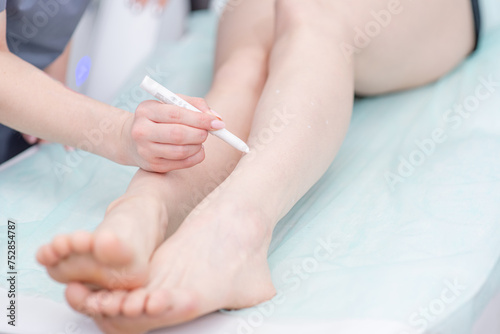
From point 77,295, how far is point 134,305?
64 mm

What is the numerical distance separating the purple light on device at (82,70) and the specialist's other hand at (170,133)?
0.60m

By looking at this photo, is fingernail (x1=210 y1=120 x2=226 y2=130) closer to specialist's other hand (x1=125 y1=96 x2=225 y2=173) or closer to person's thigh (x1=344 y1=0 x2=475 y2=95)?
specialist's other hand (x1=125 y1=96 x2=225 y2=173)

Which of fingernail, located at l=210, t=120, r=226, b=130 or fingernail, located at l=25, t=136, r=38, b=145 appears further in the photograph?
fingernail, located at l=25, t=136, r=38, b=145

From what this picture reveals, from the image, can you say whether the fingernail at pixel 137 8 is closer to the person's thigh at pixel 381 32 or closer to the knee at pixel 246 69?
the person's thigh at pixel 381 32

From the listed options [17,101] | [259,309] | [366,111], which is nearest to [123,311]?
[259,309]

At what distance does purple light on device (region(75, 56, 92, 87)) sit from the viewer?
1222 millimetres

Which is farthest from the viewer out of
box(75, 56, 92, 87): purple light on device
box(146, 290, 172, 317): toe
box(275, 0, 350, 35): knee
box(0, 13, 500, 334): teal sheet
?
box(75, 56, 92, 87): purple light on device

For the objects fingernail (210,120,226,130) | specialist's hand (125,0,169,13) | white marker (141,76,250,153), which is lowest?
specialist's hand (125,0,169,13)

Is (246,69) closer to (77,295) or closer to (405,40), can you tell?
(405,40)

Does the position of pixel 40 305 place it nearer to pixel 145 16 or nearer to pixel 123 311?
pixel 123 311

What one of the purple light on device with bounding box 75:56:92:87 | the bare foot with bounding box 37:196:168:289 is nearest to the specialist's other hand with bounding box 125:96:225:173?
the bare foot with bounding box 37:196:168:289

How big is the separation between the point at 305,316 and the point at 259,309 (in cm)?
5

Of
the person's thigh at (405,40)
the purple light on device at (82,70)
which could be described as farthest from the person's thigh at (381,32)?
the purple light on device at (82,70)

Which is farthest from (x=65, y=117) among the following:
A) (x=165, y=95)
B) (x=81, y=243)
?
(x=81, y=243)
